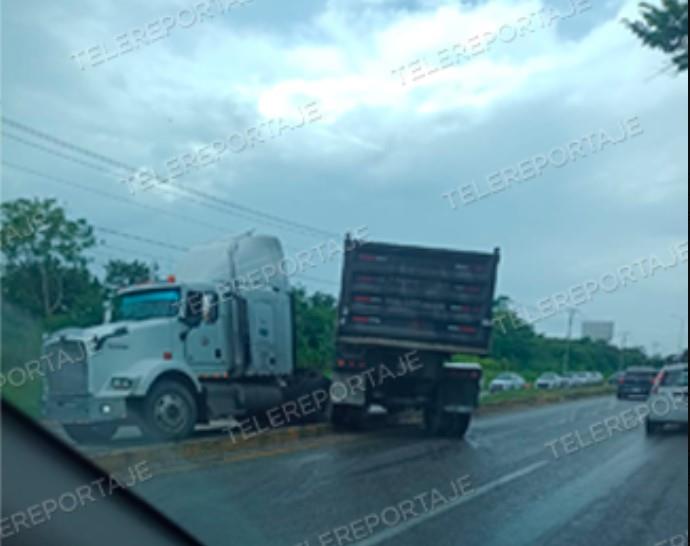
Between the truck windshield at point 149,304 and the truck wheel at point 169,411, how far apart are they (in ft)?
3.59

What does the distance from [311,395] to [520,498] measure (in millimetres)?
7249

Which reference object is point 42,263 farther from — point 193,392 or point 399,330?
point 399,330

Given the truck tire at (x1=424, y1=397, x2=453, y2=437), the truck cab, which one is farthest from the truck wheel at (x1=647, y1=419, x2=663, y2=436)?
the truck cab

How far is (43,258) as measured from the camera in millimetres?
5859

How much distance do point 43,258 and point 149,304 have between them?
7.48m

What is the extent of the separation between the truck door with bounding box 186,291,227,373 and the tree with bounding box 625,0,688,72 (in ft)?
25.0

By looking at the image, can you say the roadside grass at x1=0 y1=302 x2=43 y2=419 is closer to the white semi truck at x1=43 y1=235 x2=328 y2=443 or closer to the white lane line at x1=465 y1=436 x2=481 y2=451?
the white semi truck at x1=43 y1=235 x2=328 y2=443

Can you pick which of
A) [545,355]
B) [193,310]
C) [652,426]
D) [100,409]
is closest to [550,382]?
→ [545,355]

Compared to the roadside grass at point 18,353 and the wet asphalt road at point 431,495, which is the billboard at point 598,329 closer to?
the wet asphalt road at point 431,495

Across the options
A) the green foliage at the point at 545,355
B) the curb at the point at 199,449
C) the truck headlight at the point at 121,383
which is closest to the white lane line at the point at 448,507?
the curb at the point at 199,449

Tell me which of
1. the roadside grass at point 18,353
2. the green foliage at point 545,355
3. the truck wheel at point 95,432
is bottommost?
the truck wheel at point 95,432

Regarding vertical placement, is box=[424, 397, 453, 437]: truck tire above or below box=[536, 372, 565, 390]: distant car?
below

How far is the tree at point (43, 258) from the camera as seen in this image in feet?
14.2

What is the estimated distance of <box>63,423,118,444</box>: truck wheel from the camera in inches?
298
